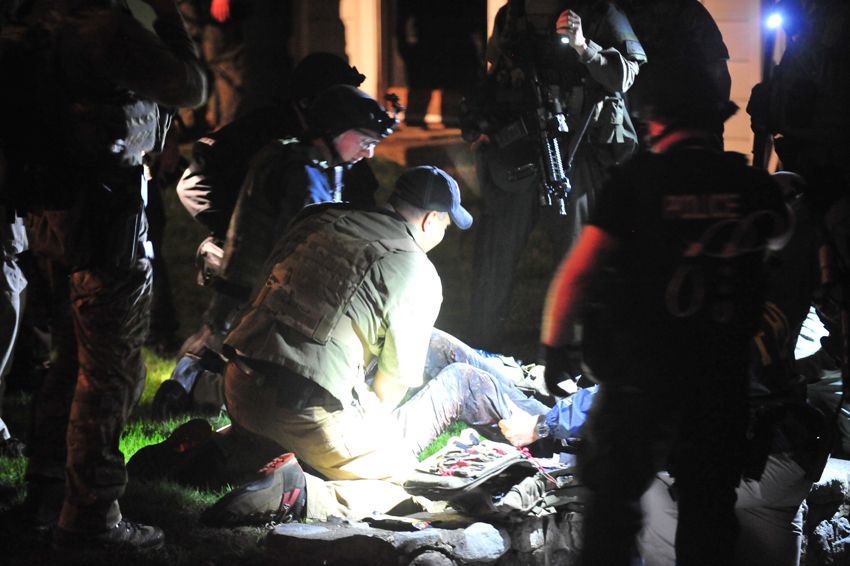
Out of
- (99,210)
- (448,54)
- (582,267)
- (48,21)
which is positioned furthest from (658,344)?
(448,54)

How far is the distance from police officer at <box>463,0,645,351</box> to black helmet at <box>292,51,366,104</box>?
34.4 inches

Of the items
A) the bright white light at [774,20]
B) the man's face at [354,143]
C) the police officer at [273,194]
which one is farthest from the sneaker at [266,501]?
the bright white light at [774,20]

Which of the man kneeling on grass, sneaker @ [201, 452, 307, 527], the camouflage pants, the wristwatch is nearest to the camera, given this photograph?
the camouflage pants

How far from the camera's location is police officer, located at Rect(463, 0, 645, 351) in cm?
595

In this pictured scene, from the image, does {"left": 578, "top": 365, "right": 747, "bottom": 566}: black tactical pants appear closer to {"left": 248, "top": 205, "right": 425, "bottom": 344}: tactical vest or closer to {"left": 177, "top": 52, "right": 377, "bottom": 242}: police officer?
{"left": 248, "top": 205, "right": 425, "bottom": 344}: tactical vest

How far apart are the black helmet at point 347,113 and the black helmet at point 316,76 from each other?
39cm

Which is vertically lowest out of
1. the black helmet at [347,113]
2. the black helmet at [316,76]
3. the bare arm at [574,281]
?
the bare arm at [574,281]

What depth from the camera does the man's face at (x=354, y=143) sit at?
209 inches

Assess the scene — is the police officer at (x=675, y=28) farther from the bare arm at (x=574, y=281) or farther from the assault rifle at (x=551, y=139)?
the bare arm at (x=574, y=281)

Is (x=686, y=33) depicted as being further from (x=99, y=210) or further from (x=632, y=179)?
(x=99, y=210)

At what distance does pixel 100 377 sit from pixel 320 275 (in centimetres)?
105

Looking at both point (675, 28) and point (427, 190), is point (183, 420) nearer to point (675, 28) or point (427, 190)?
point (427, 190)

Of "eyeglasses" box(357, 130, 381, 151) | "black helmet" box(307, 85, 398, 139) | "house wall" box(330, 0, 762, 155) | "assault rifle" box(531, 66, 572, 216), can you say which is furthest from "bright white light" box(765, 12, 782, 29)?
"eyeglasses" box(357, 130, 381, 151)

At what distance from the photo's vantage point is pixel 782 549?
3955 mm
